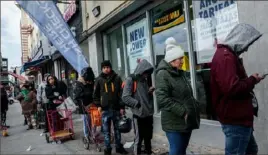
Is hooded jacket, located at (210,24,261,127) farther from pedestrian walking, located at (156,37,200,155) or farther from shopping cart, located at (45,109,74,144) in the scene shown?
shopping cart, located at (45,109,74,144)

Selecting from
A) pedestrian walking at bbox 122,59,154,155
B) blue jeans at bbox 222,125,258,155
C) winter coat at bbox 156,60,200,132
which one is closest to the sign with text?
pedestrian walking at bbox 122,59,154,155

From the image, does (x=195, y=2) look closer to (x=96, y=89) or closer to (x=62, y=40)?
(x=96, y=89)

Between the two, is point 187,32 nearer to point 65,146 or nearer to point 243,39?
point 243,39

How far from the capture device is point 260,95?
4.63 meters

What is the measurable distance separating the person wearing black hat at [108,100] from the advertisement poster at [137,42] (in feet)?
7.81

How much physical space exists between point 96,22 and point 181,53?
6926 mm

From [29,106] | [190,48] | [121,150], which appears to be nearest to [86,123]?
[121,150]

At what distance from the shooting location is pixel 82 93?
701 centimetres

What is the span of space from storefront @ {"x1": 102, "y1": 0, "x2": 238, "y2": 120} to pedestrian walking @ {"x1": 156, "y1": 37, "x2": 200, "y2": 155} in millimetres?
2030

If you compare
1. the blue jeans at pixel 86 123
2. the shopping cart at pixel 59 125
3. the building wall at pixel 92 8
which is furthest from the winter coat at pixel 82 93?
the building wall at pixel 92 8

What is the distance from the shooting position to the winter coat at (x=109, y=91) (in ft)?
19.6

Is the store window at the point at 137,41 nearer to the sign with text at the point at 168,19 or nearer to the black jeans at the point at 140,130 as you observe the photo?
the sign with text at the point at 168,19

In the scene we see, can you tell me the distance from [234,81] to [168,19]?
4.60m

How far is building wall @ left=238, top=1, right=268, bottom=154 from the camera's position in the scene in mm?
4480
